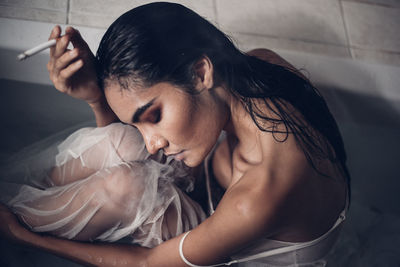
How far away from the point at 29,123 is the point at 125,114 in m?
0.67

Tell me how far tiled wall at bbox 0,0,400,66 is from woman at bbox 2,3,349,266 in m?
0.42

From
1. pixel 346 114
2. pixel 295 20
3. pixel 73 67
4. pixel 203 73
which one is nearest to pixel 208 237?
pixel 203 73

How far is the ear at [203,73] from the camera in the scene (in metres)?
0.69

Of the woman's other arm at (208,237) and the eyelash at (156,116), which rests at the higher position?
the eyelash at (156,116)

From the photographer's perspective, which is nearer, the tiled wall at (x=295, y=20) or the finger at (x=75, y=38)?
the finger at (x=75, y=38)

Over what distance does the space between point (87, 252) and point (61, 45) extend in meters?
0.46

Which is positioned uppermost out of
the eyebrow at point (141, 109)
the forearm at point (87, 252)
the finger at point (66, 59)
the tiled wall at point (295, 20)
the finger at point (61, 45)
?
the finger at point (61, 45)

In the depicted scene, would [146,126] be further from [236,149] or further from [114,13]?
[114,13]

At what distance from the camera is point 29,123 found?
1.17 m

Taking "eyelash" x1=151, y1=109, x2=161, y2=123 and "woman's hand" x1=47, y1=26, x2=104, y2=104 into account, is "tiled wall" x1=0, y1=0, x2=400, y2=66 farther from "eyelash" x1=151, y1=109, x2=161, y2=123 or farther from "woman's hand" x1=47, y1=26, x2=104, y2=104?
"eyelash" x1=151, y1=109, x2=161, y2=123

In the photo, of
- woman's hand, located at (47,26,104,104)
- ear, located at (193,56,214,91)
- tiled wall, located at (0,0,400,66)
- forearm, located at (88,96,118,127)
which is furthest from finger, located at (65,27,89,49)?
tiled wall, located at (0,0,400,66)

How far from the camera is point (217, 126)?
2.51 ft

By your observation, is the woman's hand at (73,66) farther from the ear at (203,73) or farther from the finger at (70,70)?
the ear at (203,73)

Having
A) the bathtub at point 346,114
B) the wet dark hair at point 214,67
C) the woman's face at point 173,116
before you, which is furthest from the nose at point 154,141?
the bathtub at point 346,114
